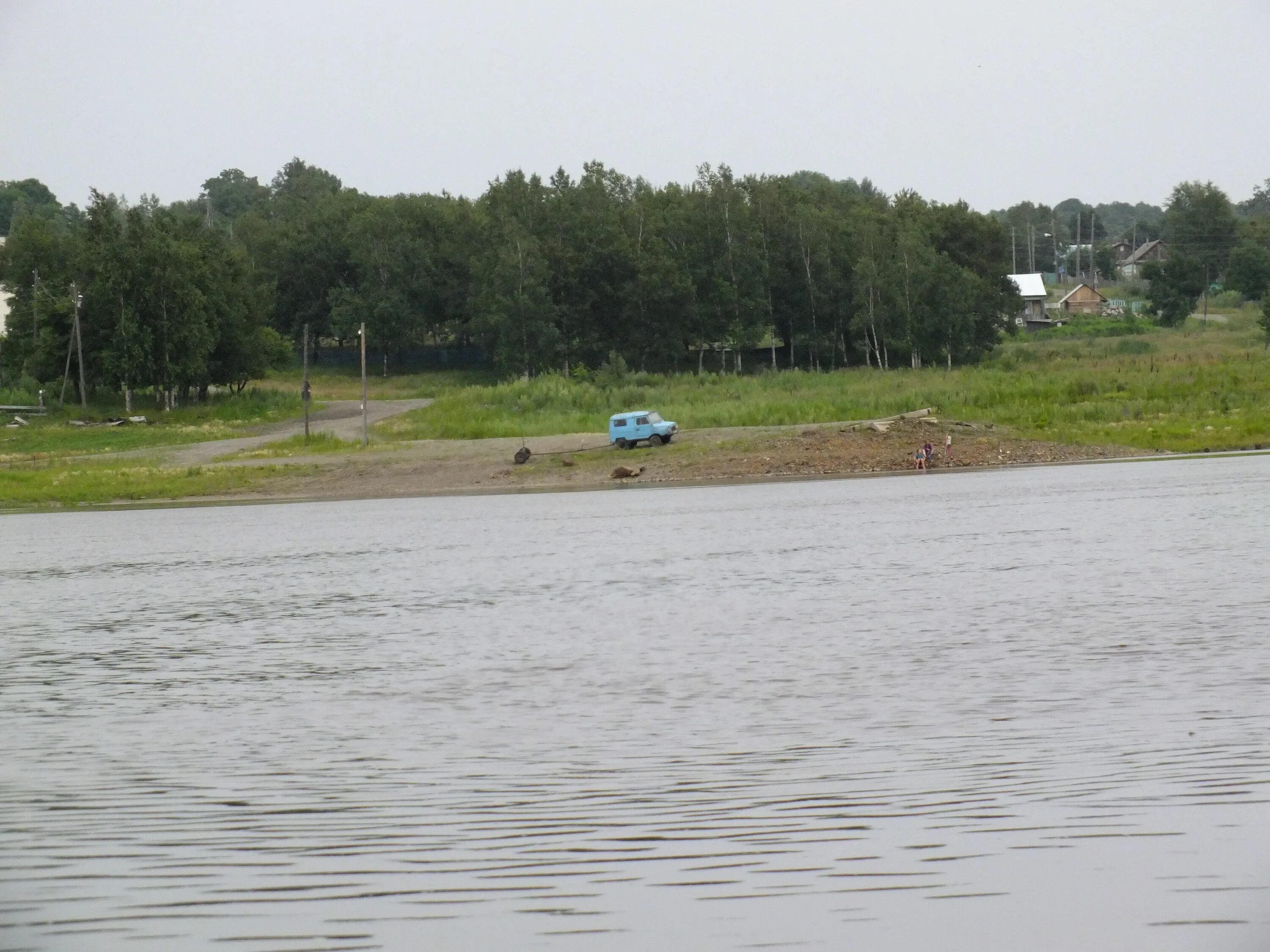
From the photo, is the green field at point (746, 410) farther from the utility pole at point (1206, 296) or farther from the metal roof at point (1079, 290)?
the metal roof at point (1079, 290)

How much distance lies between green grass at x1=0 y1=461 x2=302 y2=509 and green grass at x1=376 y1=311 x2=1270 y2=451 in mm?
13358

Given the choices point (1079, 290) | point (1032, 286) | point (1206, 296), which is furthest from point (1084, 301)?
point (1206, 296)

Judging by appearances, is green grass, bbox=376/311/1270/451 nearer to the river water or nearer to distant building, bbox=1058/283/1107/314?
the river water

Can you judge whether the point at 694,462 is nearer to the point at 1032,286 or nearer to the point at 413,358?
the point at 413,358

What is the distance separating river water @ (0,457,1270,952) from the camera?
748 cm

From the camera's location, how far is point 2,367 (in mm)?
103125

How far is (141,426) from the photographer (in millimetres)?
79500

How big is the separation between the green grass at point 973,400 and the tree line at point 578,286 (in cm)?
1038

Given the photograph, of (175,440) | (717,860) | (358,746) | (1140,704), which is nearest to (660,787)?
(717,860)

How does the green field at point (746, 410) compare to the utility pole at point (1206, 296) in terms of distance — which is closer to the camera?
the green field at point (746, 410)

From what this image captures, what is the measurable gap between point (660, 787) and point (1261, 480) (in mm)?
33240

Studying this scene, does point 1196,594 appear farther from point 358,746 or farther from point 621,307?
point 621,307

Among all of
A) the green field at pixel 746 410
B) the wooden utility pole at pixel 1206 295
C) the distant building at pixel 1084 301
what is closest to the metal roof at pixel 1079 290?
the distant building at pixel 1084 301

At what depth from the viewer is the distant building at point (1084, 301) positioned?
535 feet
